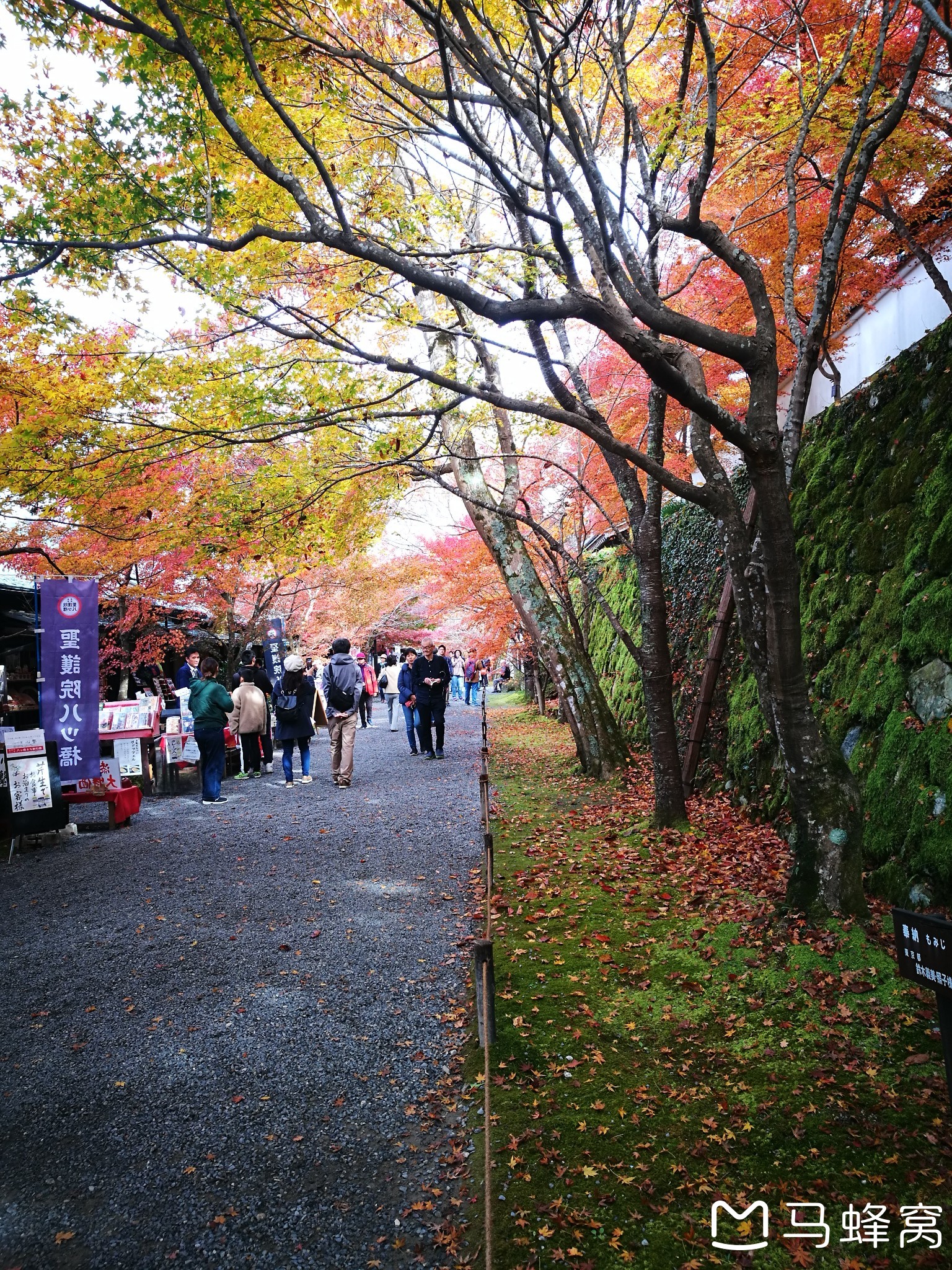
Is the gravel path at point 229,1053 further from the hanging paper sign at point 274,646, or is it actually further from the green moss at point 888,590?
the hanging paper sign at point 274,646

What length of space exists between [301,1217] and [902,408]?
7104mm

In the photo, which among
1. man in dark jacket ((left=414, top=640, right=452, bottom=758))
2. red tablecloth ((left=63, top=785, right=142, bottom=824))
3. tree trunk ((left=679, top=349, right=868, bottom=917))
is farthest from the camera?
man in dark jacket ((left=414, top=640, right=452, bottom=758))

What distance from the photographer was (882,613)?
6.09 metres

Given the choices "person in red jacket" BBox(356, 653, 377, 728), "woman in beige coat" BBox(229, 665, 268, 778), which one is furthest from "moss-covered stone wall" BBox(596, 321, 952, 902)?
"person in red jacket" BBox(356, 653, 377, 728)

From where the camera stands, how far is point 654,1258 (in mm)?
2664

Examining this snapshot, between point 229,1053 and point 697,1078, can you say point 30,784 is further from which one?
point 697,1078

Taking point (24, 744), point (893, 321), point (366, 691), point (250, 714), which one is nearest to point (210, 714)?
point (250, 714)

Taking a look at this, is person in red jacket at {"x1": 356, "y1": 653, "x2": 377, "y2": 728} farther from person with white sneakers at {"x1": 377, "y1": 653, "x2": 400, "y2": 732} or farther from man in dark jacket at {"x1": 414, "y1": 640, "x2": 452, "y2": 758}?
man in dark jacket at {"x1": 414, "y1": 640, "x2": 452, "y2": 758}

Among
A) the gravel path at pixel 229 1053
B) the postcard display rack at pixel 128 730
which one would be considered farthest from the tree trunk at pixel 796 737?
the postcard display rack at pixel 128 730

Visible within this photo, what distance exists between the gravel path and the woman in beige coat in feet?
14.2

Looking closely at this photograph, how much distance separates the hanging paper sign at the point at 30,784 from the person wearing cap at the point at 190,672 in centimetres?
239

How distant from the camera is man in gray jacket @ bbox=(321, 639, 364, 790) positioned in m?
11.5

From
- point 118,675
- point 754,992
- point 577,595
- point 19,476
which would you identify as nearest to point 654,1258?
point 754,992

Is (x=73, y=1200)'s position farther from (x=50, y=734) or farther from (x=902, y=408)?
(x=902, y=408)
